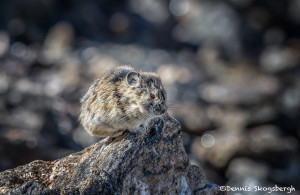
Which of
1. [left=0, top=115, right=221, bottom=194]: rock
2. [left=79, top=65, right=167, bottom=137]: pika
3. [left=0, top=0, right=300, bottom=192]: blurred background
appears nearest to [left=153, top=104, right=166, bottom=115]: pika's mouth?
[left=79, top=65, right=167, bottom=137]: pika

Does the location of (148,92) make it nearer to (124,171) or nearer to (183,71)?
(124,171)

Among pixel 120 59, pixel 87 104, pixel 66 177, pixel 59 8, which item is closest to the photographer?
pixel 66 177

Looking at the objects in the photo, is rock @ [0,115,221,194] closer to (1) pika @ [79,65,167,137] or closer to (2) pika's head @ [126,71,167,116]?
(1) pika @ [79,65,167,137]

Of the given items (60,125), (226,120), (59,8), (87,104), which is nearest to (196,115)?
(226,120)

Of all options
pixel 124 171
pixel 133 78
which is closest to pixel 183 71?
pixel 133 78

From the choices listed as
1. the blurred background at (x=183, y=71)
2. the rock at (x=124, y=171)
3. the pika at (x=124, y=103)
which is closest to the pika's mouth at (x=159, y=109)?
the pika at (x=124, y=103)

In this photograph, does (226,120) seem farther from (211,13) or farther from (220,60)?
(211,13)
